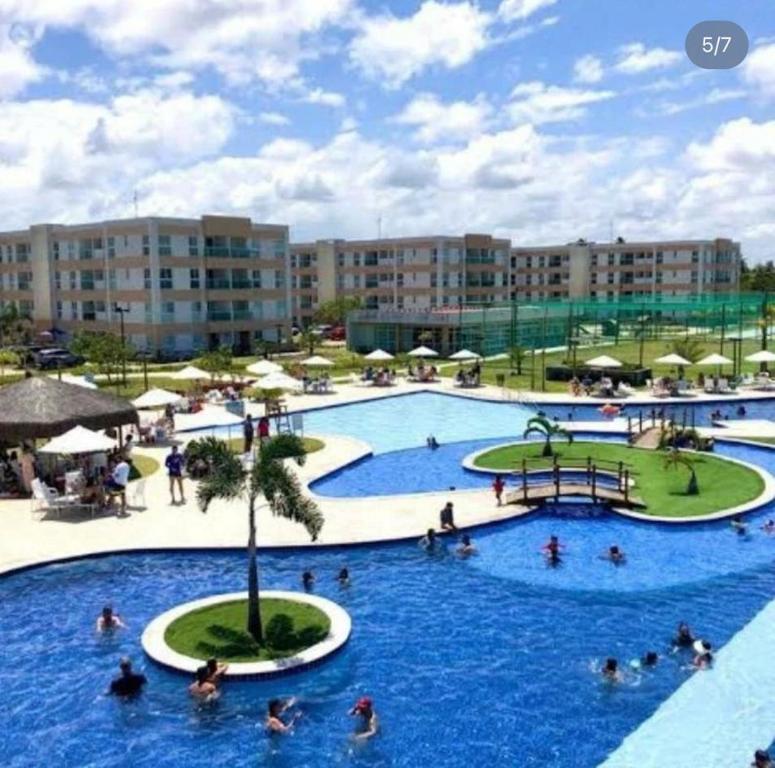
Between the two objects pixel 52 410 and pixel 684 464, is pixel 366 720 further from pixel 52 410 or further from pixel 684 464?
pixel 684 464

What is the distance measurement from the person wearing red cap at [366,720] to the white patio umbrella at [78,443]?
45.9 ft

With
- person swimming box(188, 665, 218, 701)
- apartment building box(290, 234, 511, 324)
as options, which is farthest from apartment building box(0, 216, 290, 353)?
person swimming box(188, 665, 218, 701)

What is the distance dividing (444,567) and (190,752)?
29.2ft

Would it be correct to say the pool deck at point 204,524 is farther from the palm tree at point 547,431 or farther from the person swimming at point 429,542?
the palm tree at point 547,431

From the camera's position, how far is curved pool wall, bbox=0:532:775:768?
43.8 ft

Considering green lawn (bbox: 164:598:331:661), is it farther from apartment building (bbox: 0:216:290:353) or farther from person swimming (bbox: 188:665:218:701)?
apartment building (bbox: 0:216:290:353)

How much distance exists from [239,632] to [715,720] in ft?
28.1

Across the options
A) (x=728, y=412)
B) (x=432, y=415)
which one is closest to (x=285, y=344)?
(x=432, y=415)

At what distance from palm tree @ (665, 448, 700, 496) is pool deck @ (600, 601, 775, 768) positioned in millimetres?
10559

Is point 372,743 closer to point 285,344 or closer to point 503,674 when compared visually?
point 503,674

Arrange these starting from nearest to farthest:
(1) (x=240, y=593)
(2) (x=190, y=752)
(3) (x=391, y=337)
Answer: (2) (x=190, y=752) → (1) (x=240, y=593) → (3) (x=391, y=337)

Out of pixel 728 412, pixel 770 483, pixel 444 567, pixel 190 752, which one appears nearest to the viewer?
pixel 190 752

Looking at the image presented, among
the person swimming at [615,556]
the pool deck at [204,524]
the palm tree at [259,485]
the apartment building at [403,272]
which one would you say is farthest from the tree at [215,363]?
the apartment building at [403,272]

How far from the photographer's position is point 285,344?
7525 cm
